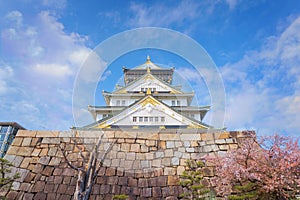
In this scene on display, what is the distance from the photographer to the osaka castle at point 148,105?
11.1 m

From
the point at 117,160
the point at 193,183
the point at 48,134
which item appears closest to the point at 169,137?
the point at 193,183

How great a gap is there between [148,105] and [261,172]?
9288 millimetres

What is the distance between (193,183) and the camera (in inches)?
133

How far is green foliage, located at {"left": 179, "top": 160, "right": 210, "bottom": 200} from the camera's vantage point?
3094 millimetres

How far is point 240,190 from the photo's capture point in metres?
3.02

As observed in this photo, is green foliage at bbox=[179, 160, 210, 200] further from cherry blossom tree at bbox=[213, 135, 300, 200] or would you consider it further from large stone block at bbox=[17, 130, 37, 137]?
large stone block at bbox=[17, 130, 37, 137]

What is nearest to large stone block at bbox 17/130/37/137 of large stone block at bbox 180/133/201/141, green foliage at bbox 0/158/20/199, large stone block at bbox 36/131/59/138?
large stone block at bbox 36/131/59/138

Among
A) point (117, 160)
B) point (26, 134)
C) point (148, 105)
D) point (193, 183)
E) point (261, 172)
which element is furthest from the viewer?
point (148, 105)

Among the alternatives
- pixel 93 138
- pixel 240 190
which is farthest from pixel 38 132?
pixel 240 190

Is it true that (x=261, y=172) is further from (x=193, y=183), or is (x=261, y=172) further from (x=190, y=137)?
(x=190, y=137)

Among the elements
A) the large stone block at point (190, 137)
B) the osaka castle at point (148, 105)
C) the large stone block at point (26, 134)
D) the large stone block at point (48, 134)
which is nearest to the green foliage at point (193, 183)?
the large stone block at point (190, 137)

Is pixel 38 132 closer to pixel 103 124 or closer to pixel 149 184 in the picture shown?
pixel 149 184

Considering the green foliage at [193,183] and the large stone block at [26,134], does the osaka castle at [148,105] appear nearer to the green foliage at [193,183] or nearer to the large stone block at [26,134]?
the large stone block at [26,134]

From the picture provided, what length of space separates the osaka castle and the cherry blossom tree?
654cm
